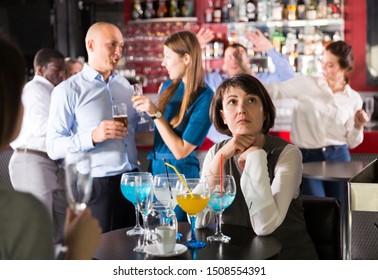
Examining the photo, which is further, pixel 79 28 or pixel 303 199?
pixel 79 28

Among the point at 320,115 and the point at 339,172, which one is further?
the point at 320,115

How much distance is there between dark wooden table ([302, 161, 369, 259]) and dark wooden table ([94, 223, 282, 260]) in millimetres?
887

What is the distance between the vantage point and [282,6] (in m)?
6.24

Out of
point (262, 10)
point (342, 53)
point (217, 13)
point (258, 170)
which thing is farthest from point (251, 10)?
point (258, 170)

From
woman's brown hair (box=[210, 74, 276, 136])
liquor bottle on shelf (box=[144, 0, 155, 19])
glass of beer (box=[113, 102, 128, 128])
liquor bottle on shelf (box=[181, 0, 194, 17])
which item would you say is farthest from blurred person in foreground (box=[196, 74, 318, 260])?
liquor bottle on shelf (box=[144, 0, 155, 19])

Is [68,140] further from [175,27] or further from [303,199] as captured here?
[175,27]

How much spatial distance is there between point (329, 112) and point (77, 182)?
2.78 meters

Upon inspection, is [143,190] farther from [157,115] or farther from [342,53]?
[342,53]

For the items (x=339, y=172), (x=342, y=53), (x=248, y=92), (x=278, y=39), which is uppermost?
(x=278, y=39)

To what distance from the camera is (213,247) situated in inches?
66.2

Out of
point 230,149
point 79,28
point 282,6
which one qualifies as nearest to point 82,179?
point 230,149

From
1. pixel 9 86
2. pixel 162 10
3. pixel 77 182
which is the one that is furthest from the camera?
pixel 162 10

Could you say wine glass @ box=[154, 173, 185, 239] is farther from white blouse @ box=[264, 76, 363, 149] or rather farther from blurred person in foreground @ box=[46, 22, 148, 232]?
white blouse @ box=[264, 76, 363, 149]
